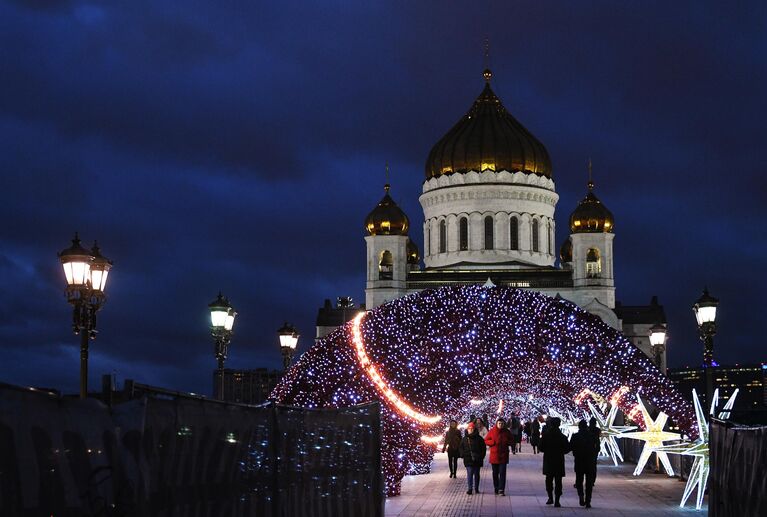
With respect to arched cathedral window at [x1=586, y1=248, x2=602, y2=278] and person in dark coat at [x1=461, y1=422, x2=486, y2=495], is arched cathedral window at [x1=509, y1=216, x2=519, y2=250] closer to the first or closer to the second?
arched cathedral window at [x1=586, y1=248, x2=602, y2=278]

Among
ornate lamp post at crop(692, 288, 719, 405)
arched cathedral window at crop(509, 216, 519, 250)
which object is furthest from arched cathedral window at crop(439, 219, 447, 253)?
ornate lamp post at crop(692, 288, 719, 405)

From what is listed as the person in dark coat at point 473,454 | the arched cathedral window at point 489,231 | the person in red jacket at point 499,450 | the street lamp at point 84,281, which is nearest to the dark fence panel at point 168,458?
the street lamp at point 84,281

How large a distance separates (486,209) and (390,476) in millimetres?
63576

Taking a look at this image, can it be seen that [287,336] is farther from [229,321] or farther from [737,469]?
[737,469]

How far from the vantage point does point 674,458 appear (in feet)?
83.3

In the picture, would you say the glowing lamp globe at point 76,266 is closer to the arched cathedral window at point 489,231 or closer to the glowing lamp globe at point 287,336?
the glowing lamp globe at point 287,336

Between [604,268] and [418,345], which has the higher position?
[604,268]

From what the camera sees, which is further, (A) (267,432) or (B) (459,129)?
(B) (459,129)

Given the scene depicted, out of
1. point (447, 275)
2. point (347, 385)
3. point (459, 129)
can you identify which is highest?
point (459, 129)

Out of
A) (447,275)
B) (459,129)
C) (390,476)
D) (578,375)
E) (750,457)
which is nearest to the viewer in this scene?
(750,457)

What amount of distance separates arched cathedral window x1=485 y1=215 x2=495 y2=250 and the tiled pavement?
181 ft

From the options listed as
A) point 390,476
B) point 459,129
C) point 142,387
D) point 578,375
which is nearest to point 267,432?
point 142,387

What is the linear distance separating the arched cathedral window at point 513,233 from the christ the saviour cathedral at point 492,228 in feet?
0.20

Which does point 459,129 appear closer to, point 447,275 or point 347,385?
point 447,275
